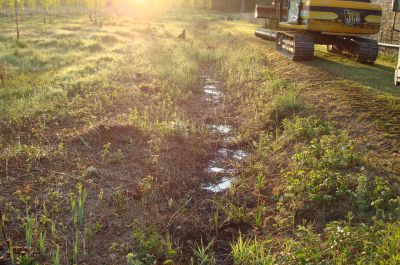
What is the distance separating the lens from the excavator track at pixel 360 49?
1080cm

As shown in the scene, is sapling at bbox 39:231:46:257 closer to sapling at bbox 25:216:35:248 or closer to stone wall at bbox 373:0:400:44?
sapling at bbox 25:216:35:248

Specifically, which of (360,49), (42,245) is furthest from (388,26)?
(42,245)

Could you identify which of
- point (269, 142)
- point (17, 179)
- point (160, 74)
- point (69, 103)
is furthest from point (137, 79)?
point (17, 179)

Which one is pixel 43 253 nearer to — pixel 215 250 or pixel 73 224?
pixel 73 224

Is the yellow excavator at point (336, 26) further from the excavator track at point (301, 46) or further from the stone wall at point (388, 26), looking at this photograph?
the stone wall at point (388, 26)

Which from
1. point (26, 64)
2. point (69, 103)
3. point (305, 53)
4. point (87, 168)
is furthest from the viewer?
point (26, 64)

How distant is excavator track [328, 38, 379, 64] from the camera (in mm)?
10797

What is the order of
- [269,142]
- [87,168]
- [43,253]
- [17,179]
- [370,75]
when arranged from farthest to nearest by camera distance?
[370,75] → [269,142] → [87,168] → [17,179] → [43,253]

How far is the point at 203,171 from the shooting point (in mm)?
6652

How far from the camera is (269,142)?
7.30 meters

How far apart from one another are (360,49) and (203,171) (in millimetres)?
7018

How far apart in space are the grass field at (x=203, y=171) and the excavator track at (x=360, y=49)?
38 cm

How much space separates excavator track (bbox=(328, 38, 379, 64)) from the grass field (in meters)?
0.38

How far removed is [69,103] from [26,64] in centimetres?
690
